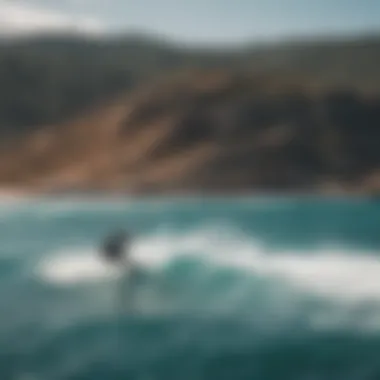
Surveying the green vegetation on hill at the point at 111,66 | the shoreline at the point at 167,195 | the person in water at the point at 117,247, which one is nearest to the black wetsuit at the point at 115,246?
the person in water at the point at 117,247

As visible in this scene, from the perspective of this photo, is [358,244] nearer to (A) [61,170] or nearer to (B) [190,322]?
(B) [190,322]

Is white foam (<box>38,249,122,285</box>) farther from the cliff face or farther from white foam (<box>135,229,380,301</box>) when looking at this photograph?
the cliff face

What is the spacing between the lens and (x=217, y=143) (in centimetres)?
295

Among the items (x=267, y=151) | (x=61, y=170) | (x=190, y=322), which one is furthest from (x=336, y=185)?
(x=61, y=170)

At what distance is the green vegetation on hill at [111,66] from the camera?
2615 mm

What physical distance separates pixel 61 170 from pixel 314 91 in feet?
3.49

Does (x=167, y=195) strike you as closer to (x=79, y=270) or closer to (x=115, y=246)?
(x=115, y=246)

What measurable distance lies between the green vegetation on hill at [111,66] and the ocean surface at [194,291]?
0.38 m

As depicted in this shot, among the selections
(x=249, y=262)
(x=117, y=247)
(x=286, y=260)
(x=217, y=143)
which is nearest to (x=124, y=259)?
(x=117, y=247)

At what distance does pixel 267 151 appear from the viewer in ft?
9.68

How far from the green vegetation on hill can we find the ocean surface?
14.9 inches

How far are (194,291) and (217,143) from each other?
769 mm

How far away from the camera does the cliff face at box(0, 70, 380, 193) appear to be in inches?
108

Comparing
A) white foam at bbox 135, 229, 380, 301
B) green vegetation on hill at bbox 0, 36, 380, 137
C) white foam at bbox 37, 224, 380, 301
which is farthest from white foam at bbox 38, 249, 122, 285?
green vegetation on hill at bbox 0, 36, 380, 137
